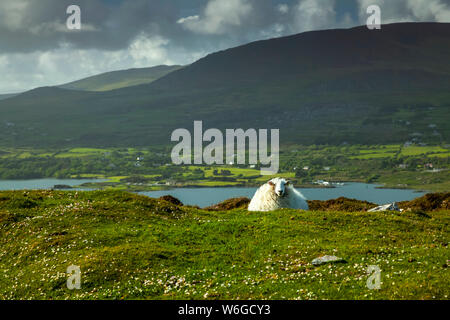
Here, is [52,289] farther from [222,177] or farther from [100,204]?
[222,177]

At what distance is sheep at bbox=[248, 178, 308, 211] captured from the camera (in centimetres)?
3509

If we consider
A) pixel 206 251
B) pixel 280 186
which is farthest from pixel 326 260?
pixel 280 186

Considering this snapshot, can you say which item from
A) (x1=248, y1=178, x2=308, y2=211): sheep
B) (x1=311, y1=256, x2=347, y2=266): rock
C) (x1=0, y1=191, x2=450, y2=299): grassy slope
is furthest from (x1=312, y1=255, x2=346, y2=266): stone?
(x1=248, y1=178, x2=308, y2=211): sheep

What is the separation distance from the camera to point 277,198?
35.7 meters

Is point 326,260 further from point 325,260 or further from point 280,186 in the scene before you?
point 280,186

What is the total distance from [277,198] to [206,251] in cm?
1390

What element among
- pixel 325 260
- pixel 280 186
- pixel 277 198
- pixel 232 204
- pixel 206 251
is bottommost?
pixel 232 204

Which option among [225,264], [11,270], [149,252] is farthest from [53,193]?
[225,264]

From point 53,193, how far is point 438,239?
27.9 meters

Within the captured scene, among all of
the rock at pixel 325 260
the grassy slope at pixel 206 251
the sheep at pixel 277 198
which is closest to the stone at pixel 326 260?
the rock at pixel 325 260

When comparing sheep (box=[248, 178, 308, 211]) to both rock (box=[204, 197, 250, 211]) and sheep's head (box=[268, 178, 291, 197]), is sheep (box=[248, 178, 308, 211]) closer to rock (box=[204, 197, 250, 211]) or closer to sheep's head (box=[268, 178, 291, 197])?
sheep's head (box=[268, 178, 291, 197])

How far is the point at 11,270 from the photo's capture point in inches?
888
